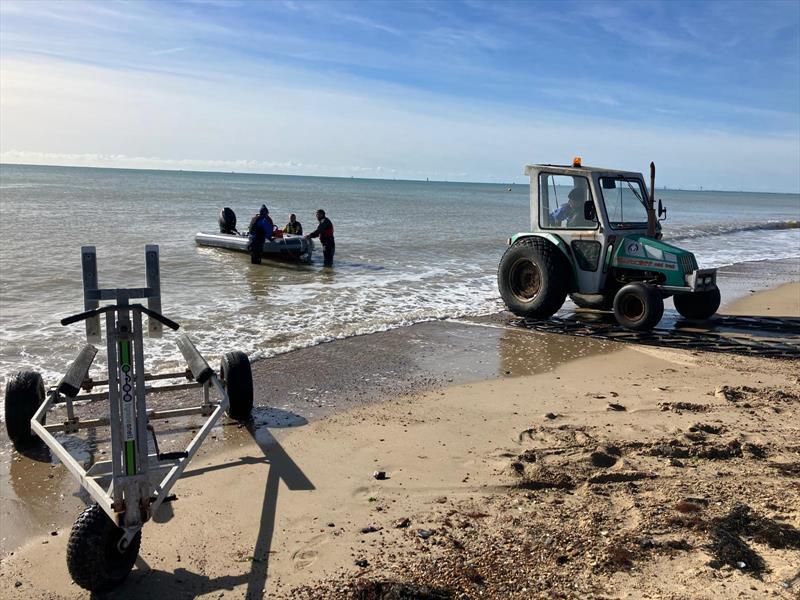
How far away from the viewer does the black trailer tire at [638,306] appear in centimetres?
907

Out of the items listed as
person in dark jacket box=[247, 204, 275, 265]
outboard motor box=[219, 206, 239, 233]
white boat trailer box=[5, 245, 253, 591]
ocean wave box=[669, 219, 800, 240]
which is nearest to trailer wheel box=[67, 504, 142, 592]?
white boat trailer box=[5, 245, 253, 591]

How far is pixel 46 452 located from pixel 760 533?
473 cm

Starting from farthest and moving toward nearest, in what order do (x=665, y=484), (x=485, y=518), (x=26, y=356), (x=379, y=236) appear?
(x=379, y=236) → (x=26, y=356) → (x=665, y=484) → (x=485, y=518)

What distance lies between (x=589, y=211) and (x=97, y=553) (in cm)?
788

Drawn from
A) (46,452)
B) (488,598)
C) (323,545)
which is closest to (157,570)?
(323,545)

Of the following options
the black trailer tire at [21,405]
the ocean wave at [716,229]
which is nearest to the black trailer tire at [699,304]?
the black trailer tire at [21,405]

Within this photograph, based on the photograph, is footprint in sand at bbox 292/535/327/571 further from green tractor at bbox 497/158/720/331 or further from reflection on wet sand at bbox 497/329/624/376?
green tractor at bbox 497/158/720/331

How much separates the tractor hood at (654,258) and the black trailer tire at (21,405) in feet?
24.1

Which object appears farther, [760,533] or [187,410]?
[187,410]

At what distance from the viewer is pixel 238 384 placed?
559 centimetres

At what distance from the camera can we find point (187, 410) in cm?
518

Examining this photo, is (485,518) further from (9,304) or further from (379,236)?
(379,236)

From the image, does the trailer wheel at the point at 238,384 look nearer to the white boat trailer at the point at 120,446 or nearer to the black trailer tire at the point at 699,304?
the white boat trailer at the point at 120,446

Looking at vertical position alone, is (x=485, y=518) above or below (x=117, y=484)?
below
